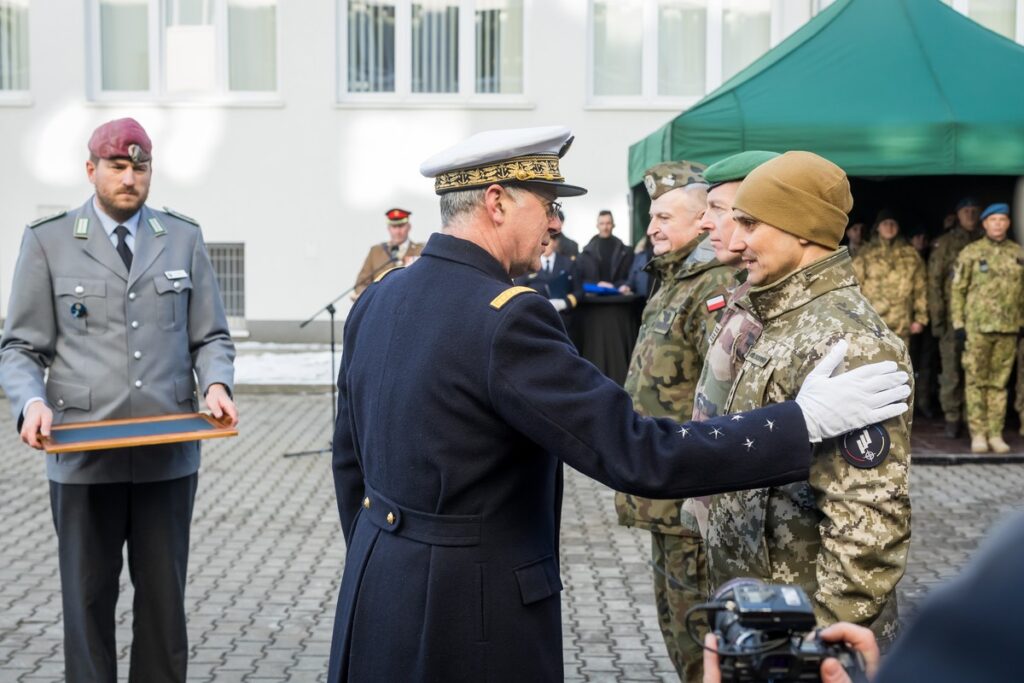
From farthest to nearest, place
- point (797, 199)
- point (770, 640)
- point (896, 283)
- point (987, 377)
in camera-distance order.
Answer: point (896, 283), point (987, 377), point (797, 199), point (770, 640)

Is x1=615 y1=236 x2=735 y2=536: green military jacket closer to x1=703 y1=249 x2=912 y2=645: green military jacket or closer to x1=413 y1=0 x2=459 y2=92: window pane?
x1=703 y1=249 x2=912 y2=645: green military jacket

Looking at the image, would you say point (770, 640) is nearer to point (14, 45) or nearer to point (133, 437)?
point (133, 437)

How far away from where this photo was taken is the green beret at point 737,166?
162 inches

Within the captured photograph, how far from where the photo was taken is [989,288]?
428 inches

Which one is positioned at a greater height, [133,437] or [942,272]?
[942,272]

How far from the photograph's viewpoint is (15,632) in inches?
232

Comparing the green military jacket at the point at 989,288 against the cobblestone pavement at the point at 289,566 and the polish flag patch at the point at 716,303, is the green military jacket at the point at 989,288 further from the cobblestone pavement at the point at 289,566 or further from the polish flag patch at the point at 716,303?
the polish flag patch at the point at 716,303

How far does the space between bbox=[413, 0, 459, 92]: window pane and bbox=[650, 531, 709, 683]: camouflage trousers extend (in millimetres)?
15382

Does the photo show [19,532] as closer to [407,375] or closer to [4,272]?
[407,375]

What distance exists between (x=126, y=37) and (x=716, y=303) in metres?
16.6

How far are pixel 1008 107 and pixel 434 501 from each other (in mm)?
8134

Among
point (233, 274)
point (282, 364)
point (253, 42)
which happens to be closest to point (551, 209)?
point (282, 364)

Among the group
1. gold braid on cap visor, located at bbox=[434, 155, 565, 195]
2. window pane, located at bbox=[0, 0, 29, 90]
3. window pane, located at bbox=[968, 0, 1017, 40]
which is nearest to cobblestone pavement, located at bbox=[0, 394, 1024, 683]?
gold braid on cap visor, located at bbox=[434, 155, 565, 195]

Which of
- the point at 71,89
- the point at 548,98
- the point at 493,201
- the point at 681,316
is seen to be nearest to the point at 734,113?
the point at 681,316
